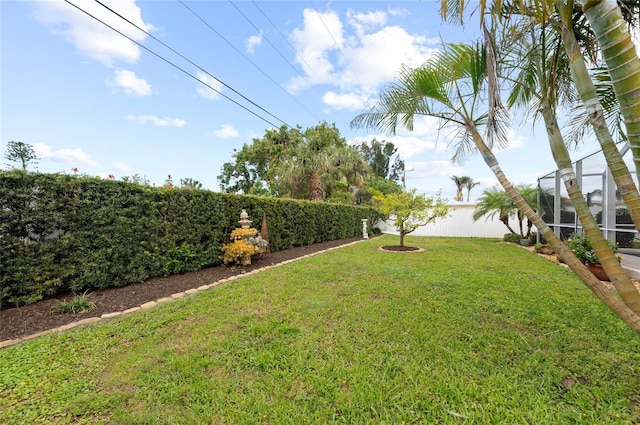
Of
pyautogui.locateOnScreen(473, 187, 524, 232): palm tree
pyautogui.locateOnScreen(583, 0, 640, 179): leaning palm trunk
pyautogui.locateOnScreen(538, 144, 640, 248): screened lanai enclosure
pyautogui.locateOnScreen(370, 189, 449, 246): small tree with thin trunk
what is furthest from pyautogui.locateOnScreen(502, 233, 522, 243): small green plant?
pyautogui.locateOnScreen(583, 0, 640, 179): leaning palm trunk

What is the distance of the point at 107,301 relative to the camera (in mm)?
3543

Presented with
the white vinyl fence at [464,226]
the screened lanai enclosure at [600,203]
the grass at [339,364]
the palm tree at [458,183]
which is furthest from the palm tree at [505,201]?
the palm tree at [458,183]

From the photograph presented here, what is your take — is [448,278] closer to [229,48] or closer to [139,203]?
[139,203]

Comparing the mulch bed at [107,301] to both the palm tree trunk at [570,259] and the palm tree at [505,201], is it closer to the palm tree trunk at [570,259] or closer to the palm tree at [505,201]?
the palm tree trunk at [570,259]

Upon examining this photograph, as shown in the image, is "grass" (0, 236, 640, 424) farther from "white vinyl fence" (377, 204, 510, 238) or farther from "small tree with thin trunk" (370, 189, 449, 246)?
"white vinyl fence" (377, 204, 510, 238)

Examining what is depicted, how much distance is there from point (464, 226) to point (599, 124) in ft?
49.7

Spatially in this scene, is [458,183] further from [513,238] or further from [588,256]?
[588,256]

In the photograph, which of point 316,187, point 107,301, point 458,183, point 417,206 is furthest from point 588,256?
point 458,183

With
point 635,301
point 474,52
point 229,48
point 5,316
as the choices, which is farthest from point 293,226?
point 635,301

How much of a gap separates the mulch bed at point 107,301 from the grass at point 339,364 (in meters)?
0.44

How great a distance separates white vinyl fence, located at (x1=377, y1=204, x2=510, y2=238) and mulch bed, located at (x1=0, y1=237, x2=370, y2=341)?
11.3 metres

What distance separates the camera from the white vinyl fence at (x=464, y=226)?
14.1m

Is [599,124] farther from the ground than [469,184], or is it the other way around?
[469,184]

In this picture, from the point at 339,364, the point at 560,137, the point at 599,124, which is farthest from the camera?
the point at 339,364
